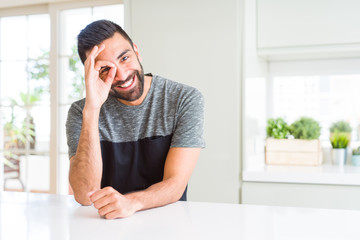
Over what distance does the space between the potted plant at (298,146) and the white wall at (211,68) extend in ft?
1.23

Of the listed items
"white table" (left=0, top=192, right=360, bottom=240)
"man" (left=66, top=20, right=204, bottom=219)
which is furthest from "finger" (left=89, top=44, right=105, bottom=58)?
"white table" (left=0, top=192, right=360, bottom=240)

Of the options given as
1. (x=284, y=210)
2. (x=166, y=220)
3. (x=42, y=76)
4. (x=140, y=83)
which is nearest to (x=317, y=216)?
(x=284, y=210)

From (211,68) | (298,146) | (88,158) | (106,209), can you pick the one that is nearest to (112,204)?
(106,209)

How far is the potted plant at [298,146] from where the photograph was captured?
2449 mm

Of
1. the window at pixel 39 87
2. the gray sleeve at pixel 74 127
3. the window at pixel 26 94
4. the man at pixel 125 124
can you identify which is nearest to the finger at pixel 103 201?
the man at pixel 125 124

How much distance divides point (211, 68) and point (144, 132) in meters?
0.91

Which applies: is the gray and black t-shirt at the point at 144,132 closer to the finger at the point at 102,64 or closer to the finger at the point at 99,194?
the finger at the point at 102,64

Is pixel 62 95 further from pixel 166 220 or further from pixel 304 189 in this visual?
pixel 166 220

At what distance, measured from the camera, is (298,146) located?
2.47 m

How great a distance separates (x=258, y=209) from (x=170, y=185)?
0.29m

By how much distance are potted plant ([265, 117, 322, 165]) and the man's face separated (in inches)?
51.0

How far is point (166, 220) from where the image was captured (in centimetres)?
97

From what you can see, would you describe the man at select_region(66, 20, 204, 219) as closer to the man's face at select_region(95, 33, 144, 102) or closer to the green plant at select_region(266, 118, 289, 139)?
the man's face at select_region(95, 33, 144, 102)

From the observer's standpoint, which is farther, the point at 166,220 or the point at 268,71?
the point at 268,71
